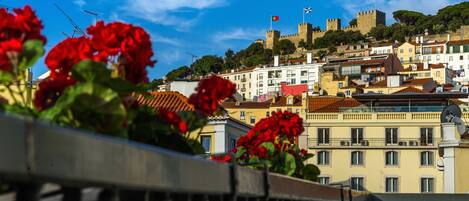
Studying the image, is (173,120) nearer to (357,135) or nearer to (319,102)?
(357,135)

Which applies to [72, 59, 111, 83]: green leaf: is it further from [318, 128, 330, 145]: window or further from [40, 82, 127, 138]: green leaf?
[318, 128, 330, 145]: window

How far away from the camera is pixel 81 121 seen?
304 cm

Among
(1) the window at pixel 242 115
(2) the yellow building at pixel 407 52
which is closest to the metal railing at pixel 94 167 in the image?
(1) the window at pixel 242 115

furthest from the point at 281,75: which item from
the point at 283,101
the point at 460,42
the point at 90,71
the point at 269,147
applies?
the point at 90,71

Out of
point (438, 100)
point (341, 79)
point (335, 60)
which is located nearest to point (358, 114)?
point (438, 100)

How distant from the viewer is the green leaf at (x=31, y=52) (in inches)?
118

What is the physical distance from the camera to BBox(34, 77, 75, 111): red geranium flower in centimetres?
343

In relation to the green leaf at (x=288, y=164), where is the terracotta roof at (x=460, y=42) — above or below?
above

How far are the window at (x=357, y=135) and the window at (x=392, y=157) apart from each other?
251cm

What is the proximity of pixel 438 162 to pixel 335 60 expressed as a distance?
102m

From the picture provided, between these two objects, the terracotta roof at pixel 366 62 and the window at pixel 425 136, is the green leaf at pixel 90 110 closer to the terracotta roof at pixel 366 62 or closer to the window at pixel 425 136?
the window at pixel 425 136

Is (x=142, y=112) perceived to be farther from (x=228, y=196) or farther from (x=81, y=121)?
(x=81, y=121)

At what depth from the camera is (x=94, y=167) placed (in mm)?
2316

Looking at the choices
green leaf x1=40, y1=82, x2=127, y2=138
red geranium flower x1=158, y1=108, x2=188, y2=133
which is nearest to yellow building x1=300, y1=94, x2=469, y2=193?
red geranium flower x1=158, y1=108, x2=188, y2=133
